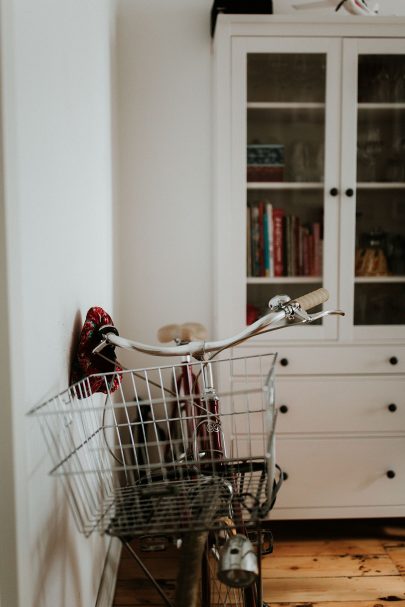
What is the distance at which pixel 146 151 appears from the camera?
2.59 metres

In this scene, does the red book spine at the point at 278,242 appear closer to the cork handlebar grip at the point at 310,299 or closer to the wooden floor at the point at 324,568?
the cork handlebar grip at the point at 310,299

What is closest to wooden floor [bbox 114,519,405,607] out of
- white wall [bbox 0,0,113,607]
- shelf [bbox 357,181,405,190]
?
white wall [bbox 0,0,113,607]

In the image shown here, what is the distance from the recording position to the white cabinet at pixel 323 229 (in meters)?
2.26

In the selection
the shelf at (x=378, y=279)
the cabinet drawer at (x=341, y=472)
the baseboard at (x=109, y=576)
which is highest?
the shelf at (x=378, y=279)

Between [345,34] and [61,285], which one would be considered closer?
[61,285]

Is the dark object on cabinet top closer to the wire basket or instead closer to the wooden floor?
the wire basket

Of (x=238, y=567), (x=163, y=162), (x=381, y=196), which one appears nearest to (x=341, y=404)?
(x=381, y=196)

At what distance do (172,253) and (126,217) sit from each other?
249mm

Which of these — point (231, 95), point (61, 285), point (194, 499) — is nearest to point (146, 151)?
point (231, 95)

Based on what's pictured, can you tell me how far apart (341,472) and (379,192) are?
109cm

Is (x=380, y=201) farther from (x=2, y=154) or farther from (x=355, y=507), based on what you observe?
(x=2, y=154)

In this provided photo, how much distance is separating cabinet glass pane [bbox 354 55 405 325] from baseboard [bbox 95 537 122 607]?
122 cm

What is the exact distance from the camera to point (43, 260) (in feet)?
3.75

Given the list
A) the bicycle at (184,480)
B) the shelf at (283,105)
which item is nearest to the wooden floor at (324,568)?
the bicycle at (184,480)
